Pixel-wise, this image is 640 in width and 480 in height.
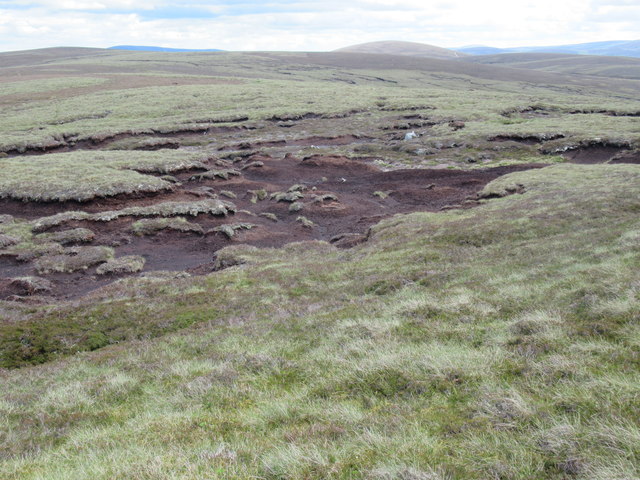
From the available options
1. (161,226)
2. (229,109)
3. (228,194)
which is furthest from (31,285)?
(229,109)

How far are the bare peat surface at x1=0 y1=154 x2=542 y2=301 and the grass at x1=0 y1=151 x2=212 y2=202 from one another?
86cm

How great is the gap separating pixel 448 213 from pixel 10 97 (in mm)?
103664

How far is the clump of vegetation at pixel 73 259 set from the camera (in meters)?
24.9

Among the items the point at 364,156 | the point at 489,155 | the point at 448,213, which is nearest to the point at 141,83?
the point at 364,156

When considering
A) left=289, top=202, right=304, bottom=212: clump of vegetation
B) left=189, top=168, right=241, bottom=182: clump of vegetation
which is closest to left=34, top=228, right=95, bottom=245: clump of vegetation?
left=289, top=202, right=304, bottom=212: clump of vegetation

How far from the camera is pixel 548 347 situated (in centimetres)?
799

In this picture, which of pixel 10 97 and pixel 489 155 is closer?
pixel 489 155

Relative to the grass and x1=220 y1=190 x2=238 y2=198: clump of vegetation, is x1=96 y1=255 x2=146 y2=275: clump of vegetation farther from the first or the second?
x1=220 y1=190 x2=238 y2=198: clump of vegetation

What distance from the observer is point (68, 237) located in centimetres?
2862

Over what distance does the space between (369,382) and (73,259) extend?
2355 cm

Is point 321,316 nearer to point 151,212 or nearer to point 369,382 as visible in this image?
point 369,382

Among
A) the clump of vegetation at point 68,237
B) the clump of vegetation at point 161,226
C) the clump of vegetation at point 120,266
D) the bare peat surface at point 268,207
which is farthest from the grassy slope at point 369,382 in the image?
the clump of vegetation at point 161,226

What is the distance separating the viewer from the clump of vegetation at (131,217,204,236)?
100 feet

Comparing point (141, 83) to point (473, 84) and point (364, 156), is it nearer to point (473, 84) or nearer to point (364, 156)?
point (364, 156)
